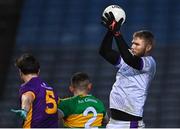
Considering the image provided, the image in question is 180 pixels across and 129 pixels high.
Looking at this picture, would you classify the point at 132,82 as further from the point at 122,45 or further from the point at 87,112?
the point at 87,112

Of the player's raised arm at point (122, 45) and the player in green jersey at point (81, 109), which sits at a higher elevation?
the player's raised arm at point (122, 45)

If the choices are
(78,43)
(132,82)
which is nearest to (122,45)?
(132,82)

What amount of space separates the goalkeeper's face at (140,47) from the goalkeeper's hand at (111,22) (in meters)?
0.19

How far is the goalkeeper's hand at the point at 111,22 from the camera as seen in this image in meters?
4.93

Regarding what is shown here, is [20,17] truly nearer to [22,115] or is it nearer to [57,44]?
[57,44]

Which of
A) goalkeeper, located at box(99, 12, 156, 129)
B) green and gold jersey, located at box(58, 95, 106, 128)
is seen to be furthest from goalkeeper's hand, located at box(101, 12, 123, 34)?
green and gold jersey, located at box(58, 95, 106, 128)

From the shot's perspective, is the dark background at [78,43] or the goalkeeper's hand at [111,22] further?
the dark background at [78,43]

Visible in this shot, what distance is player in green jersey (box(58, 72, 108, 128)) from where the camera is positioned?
18.0 feet

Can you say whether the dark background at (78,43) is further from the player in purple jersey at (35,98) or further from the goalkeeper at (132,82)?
the player in purple jersey at (35,98)

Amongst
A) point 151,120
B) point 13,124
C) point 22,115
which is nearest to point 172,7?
point 151,120

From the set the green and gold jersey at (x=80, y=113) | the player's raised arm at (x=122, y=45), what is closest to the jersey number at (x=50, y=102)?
the green and gold jersey at (x=80, y=113)

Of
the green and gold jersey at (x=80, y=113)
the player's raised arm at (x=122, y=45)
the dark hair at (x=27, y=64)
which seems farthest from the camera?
the green and gold jersey at (x=80, y=113)

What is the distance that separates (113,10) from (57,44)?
6762 millimetres

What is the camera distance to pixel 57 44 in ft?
38.8
